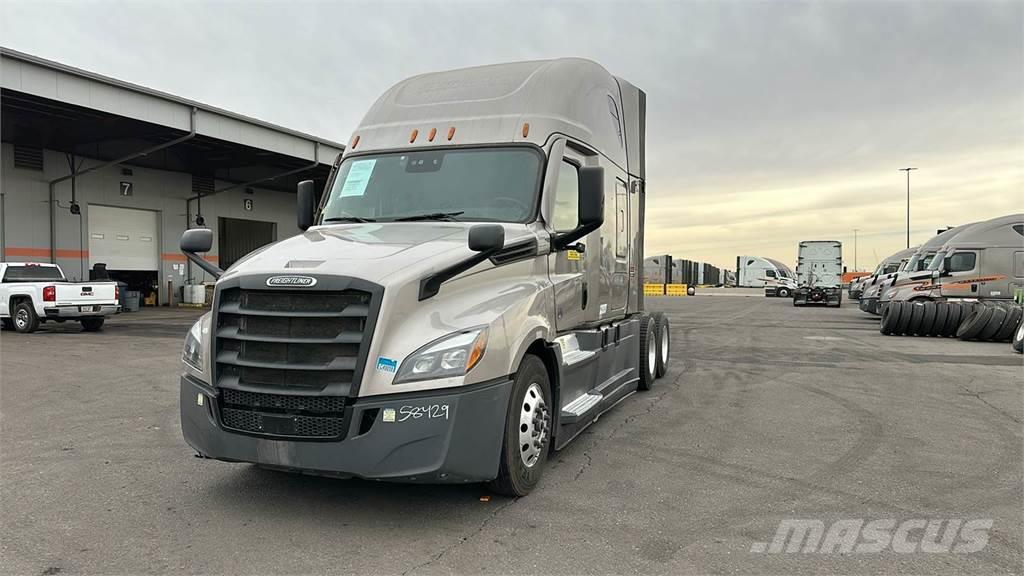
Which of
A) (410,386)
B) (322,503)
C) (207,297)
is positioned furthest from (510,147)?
(207,297)

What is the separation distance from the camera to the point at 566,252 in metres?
5.82

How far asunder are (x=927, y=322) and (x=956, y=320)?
663 millimetres

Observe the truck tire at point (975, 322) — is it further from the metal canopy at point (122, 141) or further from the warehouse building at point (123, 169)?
the metal canopy at point (122, 141)

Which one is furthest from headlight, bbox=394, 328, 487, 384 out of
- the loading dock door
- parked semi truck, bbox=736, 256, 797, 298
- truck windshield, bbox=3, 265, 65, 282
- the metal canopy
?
parked semi truck, bbox=736, 256, 797, 298

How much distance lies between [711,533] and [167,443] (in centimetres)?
485

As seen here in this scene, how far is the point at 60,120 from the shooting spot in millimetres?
21609

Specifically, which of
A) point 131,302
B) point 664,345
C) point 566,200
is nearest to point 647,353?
point 664,345

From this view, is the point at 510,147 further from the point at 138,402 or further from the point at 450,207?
the point at 138,402

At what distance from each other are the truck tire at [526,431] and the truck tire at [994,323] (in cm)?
1608

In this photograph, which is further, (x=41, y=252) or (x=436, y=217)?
(x=41, y=252)

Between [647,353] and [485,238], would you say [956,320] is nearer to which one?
[647,353]

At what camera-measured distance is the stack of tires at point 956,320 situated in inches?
653

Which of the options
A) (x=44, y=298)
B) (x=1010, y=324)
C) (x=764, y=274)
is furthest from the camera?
(x=764, y=274)
